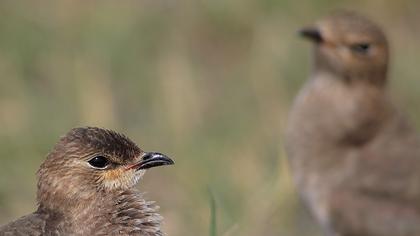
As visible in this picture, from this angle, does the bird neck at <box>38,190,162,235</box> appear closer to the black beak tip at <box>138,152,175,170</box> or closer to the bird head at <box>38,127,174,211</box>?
the bird head at <box>38,127,174,211</box>

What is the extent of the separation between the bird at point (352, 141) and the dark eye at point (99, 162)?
2.20 m

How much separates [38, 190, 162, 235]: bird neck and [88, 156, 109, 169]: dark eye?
141mm

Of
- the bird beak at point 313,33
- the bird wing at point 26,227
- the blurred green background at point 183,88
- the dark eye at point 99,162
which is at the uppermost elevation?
the blurred green background at point 183,88

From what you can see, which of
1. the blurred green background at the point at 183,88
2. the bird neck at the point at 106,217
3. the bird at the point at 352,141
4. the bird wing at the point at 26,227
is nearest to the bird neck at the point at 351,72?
the bird at the point at 352,141

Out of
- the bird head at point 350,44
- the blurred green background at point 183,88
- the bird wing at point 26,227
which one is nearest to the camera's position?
the bird wing at point 26,227

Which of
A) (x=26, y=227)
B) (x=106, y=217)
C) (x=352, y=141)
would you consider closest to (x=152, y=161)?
(x=106, y=217)

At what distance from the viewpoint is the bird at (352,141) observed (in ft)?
26.3

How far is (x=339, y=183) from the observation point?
8.05m

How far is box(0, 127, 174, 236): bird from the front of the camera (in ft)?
19.4

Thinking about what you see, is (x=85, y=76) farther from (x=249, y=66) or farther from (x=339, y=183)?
(x=339, y=183)

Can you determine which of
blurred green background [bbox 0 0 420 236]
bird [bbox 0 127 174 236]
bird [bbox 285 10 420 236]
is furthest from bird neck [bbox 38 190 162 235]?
bird [bbox 285 10 420 236]

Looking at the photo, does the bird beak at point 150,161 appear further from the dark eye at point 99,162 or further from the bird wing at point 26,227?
the bird wing at point 26,227

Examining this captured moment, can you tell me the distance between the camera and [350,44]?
8555mm

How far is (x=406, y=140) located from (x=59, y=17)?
3746 millimetres
